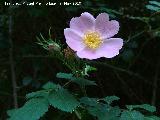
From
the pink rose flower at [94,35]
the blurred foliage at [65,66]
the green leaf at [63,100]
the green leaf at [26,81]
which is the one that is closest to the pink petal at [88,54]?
the pink rose flower at [94,35]

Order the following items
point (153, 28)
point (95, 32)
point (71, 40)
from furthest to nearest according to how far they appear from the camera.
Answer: point (153, 28)
point (95, 32)
point (71, 40)

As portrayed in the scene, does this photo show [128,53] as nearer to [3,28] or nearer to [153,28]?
[153,28]

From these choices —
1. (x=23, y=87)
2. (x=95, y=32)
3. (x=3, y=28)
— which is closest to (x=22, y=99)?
(x=23, y=87)

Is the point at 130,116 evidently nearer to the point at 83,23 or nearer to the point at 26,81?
the point at 83,23

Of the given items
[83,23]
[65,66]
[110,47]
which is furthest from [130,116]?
[65,66]

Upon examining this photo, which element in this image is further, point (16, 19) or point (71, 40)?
point (16, 19)
